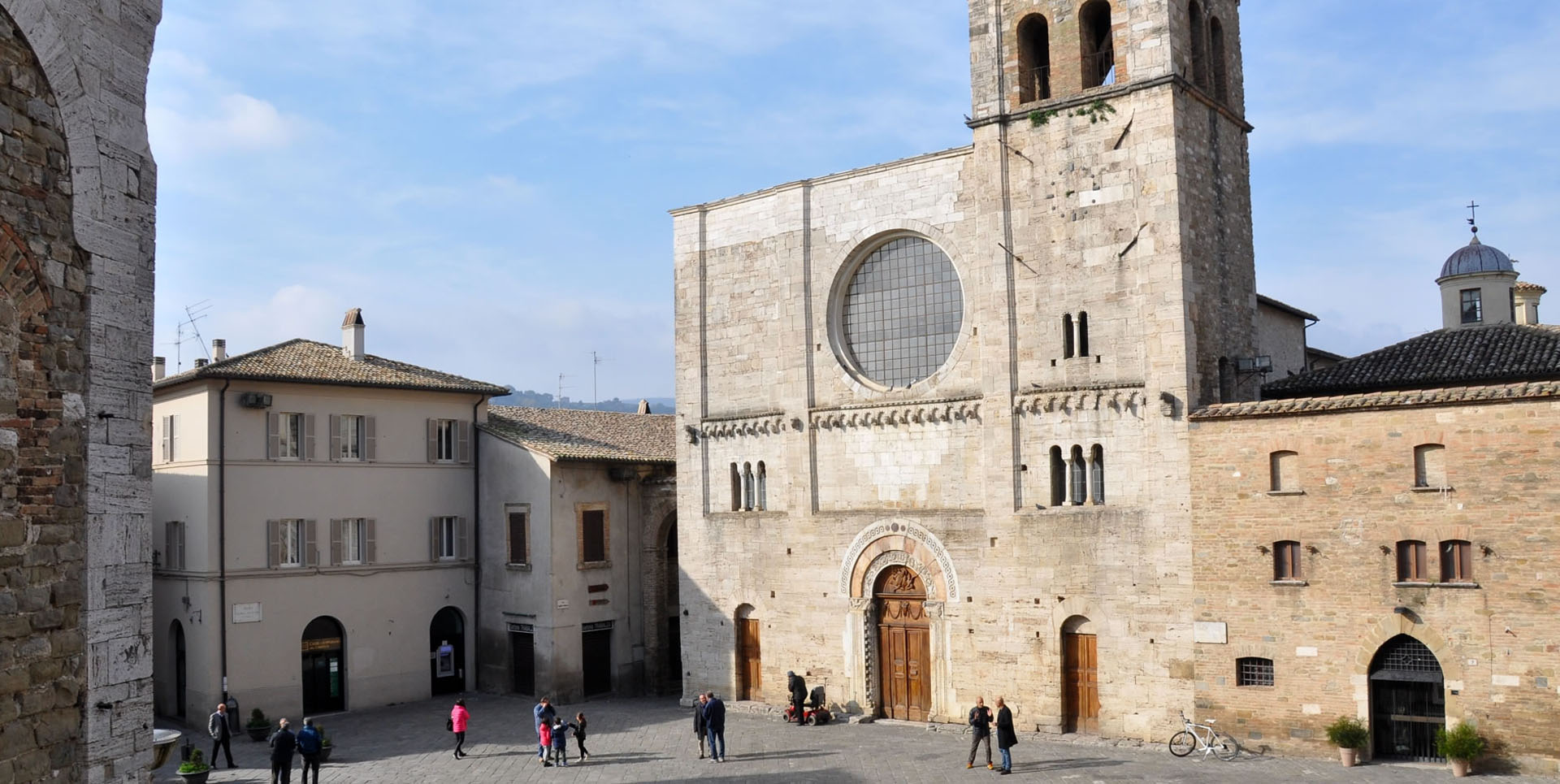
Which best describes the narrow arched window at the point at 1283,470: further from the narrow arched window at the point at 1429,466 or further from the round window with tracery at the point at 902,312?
the round window with tracery at the point at 902,312

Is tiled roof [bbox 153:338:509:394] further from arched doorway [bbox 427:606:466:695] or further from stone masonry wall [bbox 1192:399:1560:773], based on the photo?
stone masonry wall [bbox 1192:399:1560:773]

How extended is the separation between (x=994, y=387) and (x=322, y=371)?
658 inches

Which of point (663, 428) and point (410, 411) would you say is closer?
point (410, 411)

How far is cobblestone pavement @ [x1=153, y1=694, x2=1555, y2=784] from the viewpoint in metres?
20.5

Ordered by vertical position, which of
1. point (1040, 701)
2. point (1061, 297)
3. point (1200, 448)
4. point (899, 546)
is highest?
point (1061, 297)

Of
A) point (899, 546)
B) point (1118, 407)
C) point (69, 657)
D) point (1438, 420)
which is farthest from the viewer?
point (899, 546)

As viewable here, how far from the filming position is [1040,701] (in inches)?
941

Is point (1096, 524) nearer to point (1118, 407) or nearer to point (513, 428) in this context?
point (1118, 407)

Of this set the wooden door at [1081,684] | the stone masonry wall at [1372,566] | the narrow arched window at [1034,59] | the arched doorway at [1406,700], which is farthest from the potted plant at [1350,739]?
the narrow arched window at [1034,59]

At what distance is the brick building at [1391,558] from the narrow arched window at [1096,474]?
1.95m

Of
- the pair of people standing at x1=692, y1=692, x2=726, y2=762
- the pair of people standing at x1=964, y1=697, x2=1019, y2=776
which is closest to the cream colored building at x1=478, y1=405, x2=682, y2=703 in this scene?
the pair of people standing at x1=692, y1=692, x2=726, y2=762

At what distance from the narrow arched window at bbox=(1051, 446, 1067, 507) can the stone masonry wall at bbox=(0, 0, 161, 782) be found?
18395 mm

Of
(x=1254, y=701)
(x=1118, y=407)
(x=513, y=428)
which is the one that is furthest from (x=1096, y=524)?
(x=513, y=428)

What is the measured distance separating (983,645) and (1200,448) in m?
6.08
